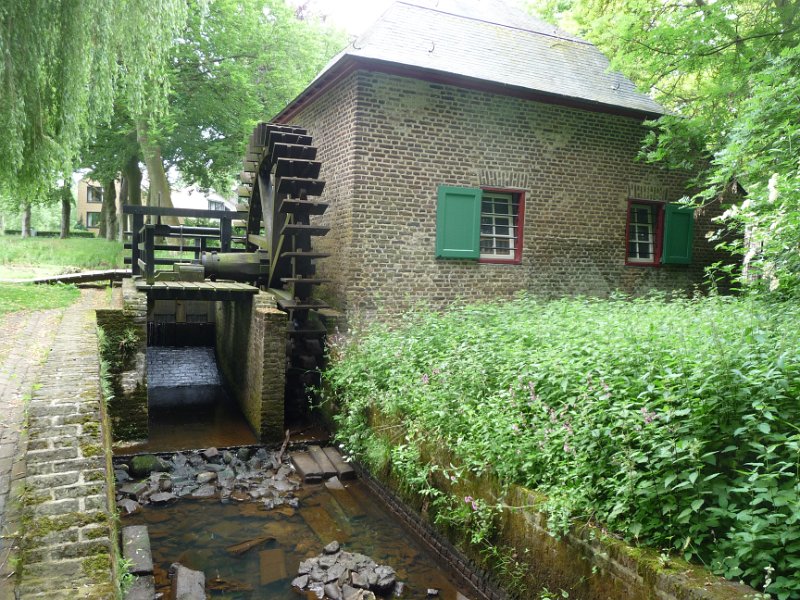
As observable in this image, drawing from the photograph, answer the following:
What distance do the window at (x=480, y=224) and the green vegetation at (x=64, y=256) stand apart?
12.9 m

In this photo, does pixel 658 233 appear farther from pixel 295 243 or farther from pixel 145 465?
pixel 145 465

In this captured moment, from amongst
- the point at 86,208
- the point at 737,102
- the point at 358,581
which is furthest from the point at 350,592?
the point at 86,208

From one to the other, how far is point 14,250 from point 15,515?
22695mm

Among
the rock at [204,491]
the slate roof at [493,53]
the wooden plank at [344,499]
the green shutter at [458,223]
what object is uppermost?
the slate roof at [493,53]

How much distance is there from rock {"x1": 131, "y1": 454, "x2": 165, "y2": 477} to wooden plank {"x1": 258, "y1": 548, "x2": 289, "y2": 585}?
2.38 meters

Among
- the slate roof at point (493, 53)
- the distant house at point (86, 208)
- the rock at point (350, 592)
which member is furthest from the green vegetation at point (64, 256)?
the distant house at point (86, 208)

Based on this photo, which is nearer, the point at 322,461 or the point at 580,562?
the point at 580,562

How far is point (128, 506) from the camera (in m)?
6.09

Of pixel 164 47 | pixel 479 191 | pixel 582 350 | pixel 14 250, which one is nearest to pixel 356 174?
pixel 479 191

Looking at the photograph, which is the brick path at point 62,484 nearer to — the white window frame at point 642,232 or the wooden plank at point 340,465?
the wooden plank at point 340,465

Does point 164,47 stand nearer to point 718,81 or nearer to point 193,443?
point 193,443

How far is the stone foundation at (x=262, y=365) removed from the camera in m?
8.03

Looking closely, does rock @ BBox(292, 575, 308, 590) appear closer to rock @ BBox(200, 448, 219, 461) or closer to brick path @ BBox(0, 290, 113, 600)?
brick path @ BBox(0, 290, 113, 600)

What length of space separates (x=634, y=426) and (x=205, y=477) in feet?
17.2
